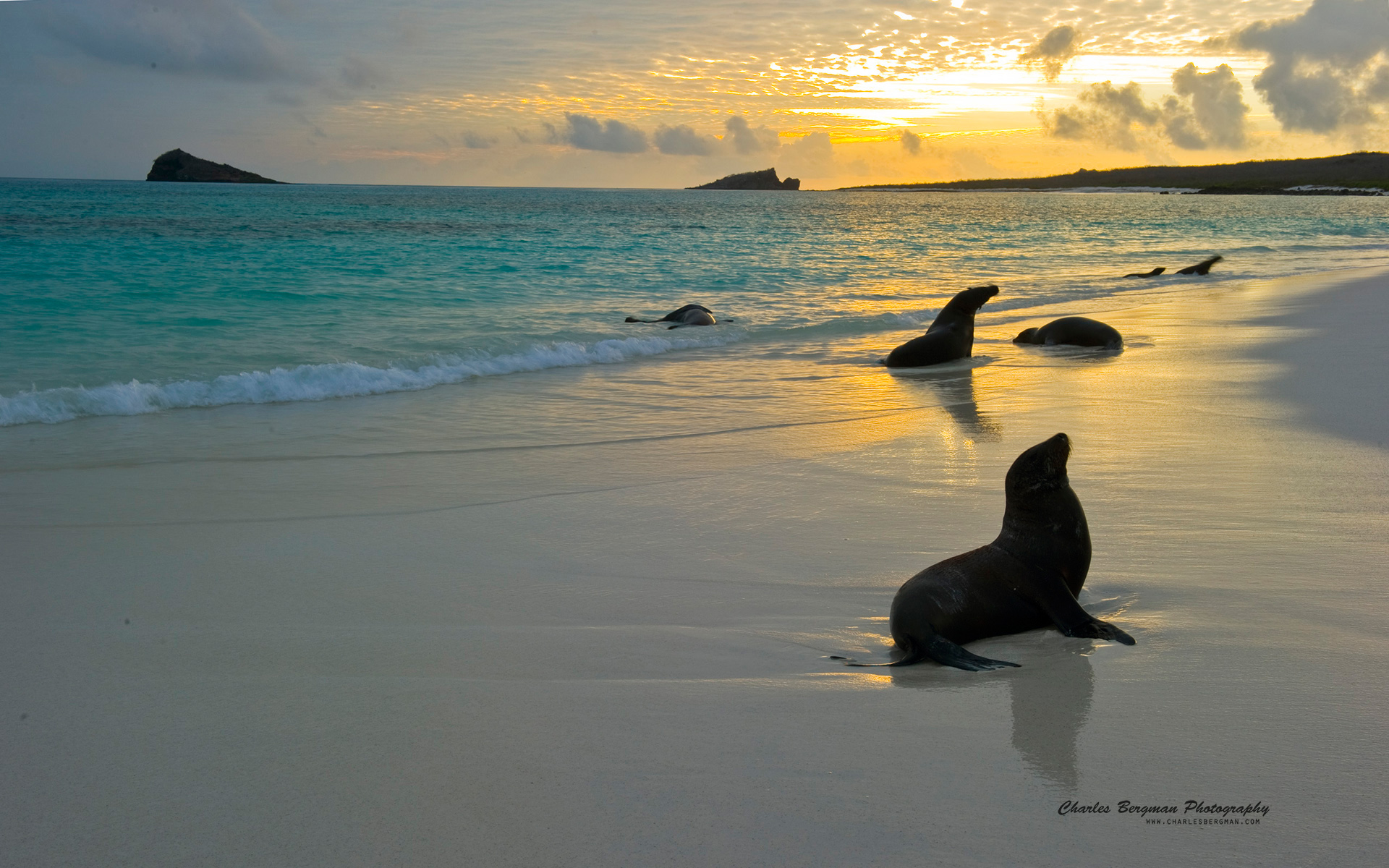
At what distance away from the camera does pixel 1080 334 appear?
12.0m

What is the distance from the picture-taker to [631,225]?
171 feet

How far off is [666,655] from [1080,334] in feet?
32.6

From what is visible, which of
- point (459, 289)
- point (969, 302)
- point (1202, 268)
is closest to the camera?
point (969, 302)

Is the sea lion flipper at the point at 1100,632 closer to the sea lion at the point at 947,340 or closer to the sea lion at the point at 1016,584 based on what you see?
the sea lion at the point at 1016,584

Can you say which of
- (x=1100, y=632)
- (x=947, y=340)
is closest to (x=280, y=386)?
Answer: (x=947, y=340)

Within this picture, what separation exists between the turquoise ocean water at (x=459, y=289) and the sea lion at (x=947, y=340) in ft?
2.98

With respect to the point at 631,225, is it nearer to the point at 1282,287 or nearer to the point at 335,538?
the point at 1282,287

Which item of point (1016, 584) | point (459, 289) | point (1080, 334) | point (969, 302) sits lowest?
point (1016, 584)

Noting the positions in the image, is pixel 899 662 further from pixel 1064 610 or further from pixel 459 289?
pixel 459 289

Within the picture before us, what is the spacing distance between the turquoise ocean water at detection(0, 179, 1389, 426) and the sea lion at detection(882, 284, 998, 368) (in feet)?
2.98

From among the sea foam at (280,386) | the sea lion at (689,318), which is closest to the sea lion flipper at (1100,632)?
the sea foam at (280,386)

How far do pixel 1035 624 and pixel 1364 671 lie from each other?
3.33ft

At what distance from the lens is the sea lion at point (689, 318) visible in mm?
15295

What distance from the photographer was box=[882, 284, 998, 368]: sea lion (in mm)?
11211
